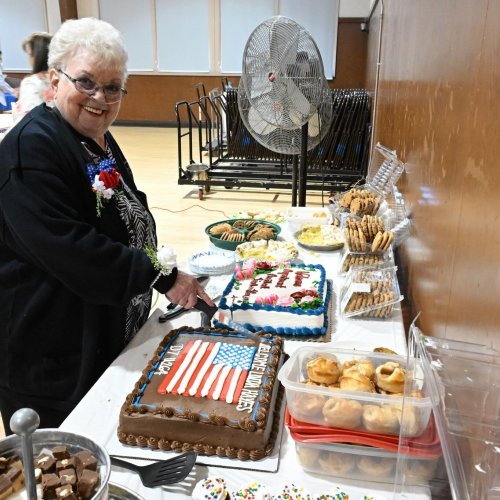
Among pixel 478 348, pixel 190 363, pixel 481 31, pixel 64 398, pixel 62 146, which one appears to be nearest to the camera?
pixel 478 348

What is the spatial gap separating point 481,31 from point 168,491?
1073 millimetres

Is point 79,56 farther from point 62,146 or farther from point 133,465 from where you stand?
point 133,465

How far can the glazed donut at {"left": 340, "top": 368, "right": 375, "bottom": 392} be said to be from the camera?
993 millimetres

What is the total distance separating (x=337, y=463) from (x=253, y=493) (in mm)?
177

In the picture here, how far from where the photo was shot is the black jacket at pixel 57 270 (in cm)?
128

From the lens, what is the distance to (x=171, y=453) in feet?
3.47

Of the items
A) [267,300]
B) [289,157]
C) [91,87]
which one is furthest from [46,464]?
[289,157]

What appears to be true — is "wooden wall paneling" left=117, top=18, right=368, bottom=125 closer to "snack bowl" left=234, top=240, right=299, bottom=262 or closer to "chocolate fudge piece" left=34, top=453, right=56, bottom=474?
"snack bowl" left=234, top=240, right=299, bottom=262

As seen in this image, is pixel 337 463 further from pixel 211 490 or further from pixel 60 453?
pixel 60 453

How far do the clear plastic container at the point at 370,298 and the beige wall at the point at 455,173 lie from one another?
10 centimetres

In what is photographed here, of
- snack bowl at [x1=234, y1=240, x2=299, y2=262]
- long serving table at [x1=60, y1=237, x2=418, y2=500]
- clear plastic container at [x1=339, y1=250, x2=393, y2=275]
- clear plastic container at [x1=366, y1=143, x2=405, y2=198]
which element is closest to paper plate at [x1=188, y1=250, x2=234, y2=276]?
snack bowl at [x1=234, y1=240, x2=299, y2=262]

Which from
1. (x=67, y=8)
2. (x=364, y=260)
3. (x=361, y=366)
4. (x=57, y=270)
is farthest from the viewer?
(x=67, y=8)

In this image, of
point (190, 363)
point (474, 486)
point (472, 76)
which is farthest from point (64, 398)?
point (472, 76)

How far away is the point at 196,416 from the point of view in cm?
105
